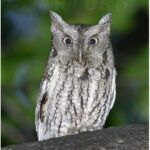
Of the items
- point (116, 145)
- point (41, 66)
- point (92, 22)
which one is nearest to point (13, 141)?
point (41, 66)

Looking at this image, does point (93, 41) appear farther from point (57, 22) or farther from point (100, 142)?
point (100, 142)

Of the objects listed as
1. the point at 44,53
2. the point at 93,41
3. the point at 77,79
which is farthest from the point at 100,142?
the point at 44,53

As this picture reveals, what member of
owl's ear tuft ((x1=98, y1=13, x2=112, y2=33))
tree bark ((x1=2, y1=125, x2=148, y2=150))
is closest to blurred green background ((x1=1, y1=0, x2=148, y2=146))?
owl's ear tuft ((x1=98, y1=13, x2=112, y2=33))

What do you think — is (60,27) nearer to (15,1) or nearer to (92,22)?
(92,22)

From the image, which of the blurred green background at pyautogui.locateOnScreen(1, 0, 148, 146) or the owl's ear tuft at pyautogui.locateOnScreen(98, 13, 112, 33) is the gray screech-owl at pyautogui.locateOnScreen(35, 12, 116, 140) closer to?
the owl's ear tuft at pyautogui.locateOnScreen(98, 13, 112, 33)

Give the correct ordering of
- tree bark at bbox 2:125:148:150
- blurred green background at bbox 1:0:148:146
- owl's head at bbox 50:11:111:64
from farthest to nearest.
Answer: blurred green background at bbox 1:0:148:146 → owl's head at bbox 50:11:111:64 → tree bark at bbox 2:125:148:150

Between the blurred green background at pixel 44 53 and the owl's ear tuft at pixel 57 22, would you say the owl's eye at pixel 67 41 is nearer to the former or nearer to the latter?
the owl's ear tuft at pixel 57 22

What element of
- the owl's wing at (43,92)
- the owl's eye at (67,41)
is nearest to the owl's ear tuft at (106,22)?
the owl's eye at (67,41)
